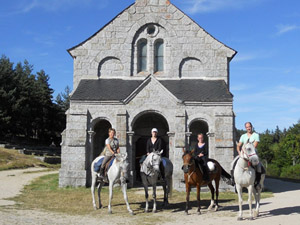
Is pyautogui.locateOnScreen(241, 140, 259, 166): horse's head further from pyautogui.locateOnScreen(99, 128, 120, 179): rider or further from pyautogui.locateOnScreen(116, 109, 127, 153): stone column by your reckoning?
pyautogui.locateOnScreen(116, 109, 127, 153): stone column

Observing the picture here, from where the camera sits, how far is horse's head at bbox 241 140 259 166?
8.88 meters

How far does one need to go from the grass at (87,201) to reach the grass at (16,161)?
45.6ft

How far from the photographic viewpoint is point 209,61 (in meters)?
18.2

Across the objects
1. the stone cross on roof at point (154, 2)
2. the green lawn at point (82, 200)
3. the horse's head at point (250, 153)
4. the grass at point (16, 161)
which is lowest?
the green lawn at point (82, 200)

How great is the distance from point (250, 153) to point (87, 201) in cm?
653

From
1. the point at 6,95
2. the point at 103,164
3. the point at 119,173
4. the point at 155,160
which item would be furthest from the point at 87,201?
the point at 6,95

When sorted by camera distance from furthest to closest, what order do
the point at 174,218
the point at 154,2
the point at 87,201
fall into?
the point at 154,2 < the point at 87,201 < the point at 174,218

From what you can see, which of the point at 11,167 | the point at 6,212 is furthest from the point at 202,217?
the point at 11,167

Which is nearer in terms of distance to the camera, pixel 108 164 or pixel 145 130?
pixel 108 164

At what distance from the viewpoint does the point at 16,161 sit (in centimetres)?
3086

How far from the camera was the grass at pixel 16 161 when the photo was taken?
29.3 m

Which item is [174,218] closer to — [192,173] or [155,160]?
[192,173]

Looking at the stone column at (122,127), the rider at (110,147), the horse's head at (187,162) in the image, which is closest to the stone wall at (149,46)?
the stone column at (122,127)

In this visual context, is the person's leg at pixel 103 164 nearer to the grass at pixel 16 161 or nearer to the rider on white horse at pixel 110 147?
the rider on white horse at pixel 110 147
